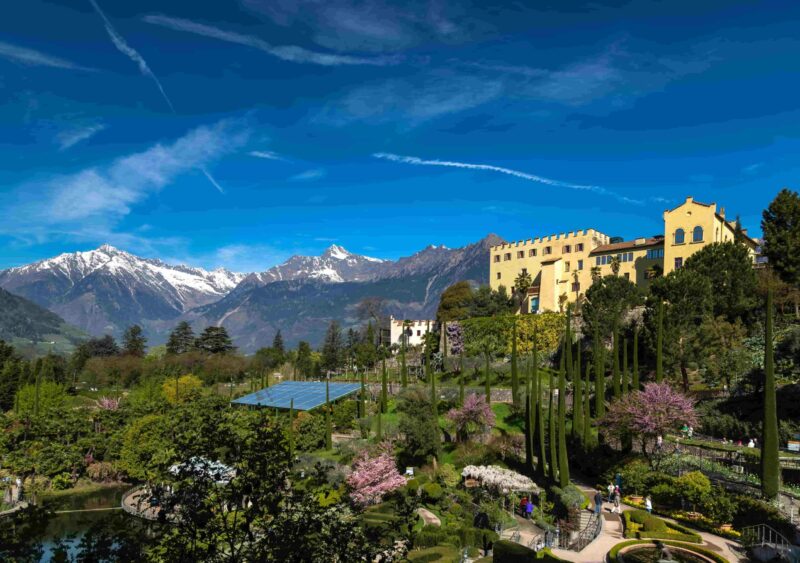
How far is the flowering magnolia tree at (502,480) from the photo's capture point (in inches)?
1299

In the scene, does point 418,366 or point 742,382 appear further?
point 418,366

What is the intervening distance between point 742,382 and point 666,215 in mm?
29721

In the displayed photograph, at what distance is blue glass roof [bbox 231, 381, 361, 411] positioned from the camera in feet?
205

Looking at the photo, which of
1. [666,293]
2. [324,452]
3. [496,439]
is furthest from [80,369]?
[666,293]

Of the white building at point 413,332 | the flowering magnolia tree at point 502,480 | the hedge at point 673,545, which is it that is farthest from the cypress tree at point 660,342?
the white building at point 413,332

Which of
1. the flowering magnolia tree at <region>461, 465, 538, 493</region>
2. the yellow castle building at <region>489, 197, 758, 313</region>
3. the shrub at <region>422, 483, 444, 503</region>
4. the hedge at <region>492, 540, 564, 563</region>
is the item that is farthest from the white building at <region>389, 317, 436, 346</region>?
the hedge at <region>492, 540, 564, 563</region>

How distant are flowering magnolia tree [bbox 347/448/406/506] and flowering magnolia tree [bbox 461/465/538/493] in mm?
5207

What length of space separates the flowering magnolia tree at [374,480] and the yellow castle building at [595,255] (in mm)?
44183

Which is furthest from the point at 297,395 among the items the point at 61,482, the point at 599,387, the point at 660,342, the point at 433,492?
the point at 660,342

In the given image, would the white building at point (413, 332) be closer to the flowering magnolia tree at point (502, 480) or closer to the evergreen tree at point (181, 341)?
the evergreen tree at point (181, 341)

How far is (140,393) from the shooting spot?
6969 centimetres

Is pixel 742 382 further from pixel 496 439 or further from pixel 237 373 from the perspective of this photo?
pixel 237 373

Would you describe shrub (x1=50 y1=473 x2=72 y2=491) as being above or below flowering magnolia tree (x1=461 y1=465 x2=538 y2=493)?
below

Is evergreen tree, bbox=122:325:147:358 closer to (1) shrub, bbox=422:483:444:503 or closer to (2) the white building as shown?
(2) the white building
